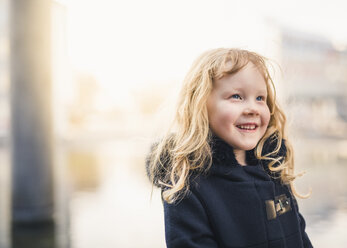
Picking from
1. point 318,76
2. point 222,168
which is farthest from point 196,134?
point 318,76

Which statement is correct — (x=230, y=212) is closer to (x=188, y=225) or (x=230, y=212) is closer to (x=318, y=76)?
(x=188, y=225)

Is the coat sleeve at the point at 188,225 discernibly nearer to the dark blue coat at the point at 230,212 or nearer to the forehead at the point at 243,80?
the dark blue coat at the point at 230,212

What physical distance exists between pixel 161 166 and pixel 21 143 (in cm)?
488

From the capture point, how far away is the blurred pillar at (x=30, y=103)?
5746 mm

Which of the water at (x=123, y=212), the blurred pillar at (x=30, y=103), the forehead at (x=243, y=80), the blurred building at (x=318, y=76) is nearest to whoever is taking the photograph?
the forehead at (x=243, y=80)

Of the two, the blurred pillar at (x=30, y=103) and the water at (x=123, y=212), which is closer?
the water at (x=123, y=212)

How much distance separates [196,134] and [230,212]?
27 centimetres

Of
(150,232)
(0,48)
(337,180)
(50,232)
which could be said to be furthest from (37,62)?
(0,48)

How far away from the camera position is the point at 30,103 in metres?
5.82

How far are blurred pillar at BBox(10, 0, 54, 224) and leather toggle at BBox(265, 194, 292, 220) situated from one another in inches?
189

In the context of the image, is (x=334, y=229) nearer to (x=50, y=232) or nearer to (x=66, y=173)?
(x=50, y=232)

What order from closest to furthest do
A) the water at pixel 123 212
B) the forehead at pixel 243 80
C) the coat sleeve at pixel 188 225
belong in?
the coat sleeve at pixel 188 225
the forehead at pixel 243 80
the water at pixel 123 212

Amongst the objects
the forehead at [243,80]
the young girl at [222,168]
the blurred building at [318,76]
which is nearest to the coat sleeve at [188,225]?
the young girl at [222,168]

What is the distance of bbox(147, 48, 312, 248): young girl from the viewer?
4.20 feet
